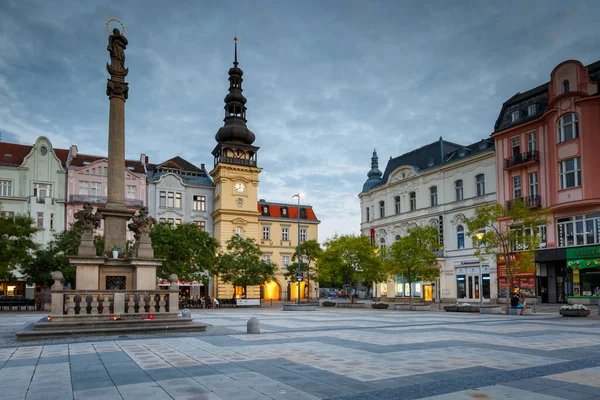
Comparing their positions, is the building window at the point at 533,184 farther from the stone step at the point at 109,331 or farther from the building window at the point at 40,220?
the building window at the point at 40,220

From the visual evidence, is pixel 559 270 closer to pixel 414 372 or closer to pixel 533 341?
pixel 533 341

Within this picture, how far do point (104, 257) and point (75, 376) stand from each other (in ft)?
36.0

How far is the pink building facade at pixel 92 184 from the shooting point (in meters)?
55.1

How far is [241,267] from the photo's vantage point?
167 feet

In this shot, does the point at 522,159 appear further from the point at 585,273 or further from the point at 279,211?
the point at 279,211

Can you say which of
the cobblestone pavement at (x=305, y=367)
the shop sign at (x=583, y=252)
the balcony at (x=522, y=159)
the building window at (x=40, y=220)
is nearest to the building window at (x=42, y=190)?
the building window at (x=40, y=220)

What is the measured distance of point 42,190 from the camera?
54.3 m

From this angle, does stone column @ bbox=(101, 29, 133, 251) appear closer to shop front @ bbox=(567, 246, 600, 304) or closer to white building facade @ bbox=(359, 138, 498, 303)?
white building facade @ bbox=(359, 138, 498, 303)

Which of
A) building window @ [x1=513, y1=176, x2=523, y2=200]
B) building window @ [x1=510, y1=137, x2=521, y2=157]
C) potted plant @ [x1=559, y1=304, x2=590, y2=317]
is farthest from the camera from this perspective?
building window @ [x1=510, y1=137, x2=521, y2=157]

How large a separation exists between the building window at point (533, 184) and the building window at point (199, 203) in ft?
127

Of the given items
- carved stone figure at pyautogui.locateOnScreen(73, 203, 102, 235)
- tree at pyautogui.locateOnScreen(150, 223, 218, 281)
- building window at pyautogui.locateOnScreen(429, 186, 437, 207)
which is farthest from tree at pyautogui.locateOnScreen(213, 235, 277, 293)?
carved stone figure at pyautogui.locateOnScreen(73, 203, 102, 235)

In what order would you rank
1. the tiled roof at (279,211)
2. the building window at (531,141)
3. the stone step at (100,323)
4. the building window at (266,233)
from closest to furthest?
the stone step at (100,323)
the building window at (531,141)
the building window at (266,233)
the tiled roof at (279,211)

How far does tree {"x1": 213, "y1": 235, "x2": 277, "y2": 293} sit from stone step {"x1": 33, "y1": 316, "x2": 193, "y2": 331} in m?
31.9

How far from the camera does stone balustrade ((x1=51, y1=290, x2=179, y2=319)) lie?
17469 mm
